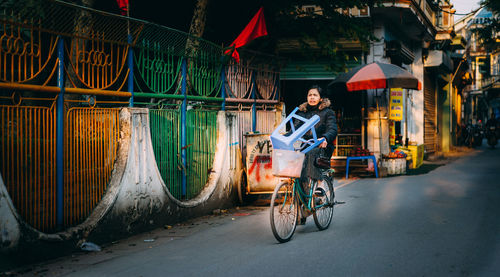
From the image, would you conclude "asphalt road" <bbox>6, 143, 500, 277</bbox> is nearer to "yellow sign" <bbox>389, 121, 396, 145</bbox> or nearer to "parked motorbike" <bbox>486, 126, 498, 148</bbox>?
"yellow sign" <bbox>389, 121, 396, 145</bbox>

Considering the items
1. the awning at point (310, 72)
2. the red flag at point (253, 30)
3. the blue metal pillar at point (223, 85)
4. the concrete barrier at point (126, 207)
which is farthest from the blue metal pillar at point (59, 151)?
the awning at point (310, 72)

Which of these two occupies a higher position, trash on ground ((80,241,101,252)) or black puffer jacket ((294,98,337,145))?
black puffer jacket ((294,98,337,145))

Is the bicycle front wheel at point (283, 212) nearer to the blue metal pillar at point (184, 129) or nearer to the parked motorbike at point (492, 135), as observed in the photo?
the blue metal pillar at point (184, 129)

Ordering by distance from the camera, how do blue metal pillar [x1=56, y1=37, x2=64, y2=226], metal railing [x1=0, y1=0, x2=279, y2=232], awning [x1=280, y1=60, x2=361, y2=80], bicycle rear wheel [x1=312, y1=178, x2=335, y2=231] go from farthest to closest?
awning [x1=280, y1=60, x2=361, y2=80]
bicycle rear wheel [x1=312, y1=178, x2=335, y2=231]
blue metal pillar [x1=56, y1=37, x2=64, y2=226]
metal railing [x1=0, y1=0, x2=279, y2=232]

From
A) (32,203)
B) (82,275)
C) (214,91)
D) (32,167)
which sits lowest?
(82,275)

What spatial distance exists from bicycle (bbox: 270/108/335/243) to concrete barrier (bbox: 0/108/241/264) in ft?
6.03

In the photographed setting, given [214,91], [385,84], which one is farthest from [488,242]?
[385,84]

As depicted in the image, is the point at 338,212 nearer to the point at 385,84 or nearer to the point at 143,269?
the point at 143,269

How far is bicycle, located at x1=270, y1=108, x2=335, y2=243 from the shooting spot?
5988mm

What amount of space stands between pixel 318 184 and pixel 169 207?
2150mm

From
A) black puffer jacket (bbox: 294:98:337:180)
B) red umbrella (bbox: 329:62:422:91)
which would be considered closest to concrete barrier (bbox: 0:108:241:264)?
black puffer jacket (bbox: 294:98:337:180)

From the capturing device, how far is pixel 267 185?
9094mm

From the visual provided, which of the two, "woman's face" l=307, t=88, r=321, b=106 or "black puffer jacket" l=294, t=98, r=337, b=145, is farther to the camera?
"woman's face" l=307, t=88, r=321, b=106

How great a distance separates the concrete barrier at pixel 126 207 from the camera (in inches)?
193
